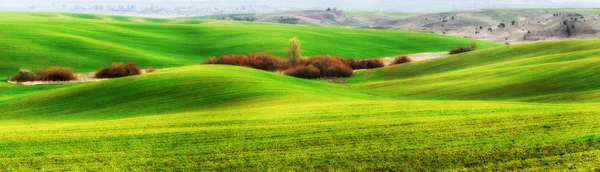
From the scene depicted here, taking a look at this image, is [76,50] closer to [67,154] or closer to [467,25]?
[67,154]

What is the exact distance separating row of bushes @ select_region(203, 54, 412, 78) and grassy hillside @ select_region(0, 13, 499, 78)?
12.0 meters

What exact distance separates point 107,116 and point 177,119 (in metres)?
8.53

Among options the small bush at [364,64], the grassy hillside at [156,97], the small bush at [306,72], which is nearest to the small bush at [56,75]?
the grassy hillside at [156,97]

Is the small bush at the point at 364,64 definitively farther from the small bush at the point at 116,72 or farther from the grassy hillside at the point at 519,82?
the small bush at the point at 116,72

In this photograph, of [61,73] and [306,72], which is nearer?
[61,73]

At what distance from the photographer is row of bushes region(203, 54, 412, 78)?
227 feet

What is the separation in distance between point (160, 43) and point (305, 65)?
42.8 m

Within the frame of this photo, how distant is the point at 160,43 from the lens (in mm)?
104000

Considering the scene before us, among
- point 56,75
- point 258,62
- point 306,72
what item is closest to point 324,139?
point 306,72

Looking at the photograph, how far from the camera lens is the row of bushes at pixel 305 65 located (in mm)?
69137

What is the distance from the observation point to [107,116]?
113 feet

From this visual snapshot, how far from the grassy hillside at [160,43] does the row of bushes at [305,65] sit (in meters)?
12.0

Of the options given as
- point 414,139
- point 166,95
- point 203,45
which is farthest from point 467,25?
point 414,139

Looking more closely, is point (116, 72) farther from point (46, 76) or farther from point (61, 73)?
point (46, 76)
